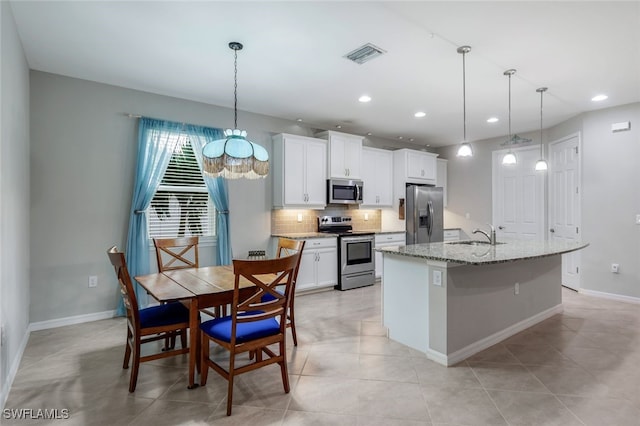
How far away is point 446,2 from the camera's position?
7.94 feet

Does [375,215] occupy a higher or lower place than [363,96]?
lower

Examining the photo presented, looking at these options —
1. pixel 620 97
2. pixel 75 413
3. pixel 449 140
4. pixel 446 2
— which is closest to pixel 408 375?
pixel 75 413

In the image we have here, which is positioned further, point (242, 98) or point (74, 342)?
point (242, 98)

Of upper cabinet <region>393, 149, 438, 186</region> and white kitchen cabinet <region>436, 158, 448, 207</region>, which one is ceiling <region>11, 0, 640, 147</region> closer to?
upper cabinet <region>393, 149, 438, 186</region>

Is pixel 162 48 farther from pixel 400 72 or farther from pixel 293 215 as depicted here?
pixel 293 215

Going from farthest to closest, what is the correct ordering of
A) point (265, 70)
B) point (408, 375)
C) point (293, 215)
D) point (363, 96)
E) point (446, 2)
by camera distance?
point (293, 215) → point (363, 96) → point (265, 70) → point (408, 375) → point (446, 2)

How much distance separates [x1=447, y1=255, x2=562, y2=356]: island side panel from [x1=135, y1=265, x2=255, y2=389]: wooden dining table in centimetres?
173

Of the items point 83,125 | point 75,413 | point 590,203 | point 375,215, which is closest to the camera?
point 75,413

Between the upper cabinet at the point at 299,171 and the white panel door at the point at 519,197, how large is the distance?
3724 millimetres

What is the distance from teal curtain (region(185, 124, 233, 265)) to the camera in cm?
454

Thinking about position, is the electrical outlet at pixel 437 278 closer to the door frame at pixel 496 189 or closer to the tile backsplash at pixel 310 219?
the tile backsplash at pixel 310 219

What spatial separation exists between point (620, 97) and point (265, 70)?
4593 mm

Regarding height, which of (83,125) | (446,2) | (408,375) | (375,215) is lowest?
(408,375)

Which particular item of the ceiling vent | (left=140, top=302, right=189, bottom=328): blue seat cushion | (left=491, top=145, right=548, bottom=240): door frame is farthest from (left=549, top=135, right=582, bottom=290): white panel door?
(left=140, top=302, right=189, bottom=328): blue seat cushion
